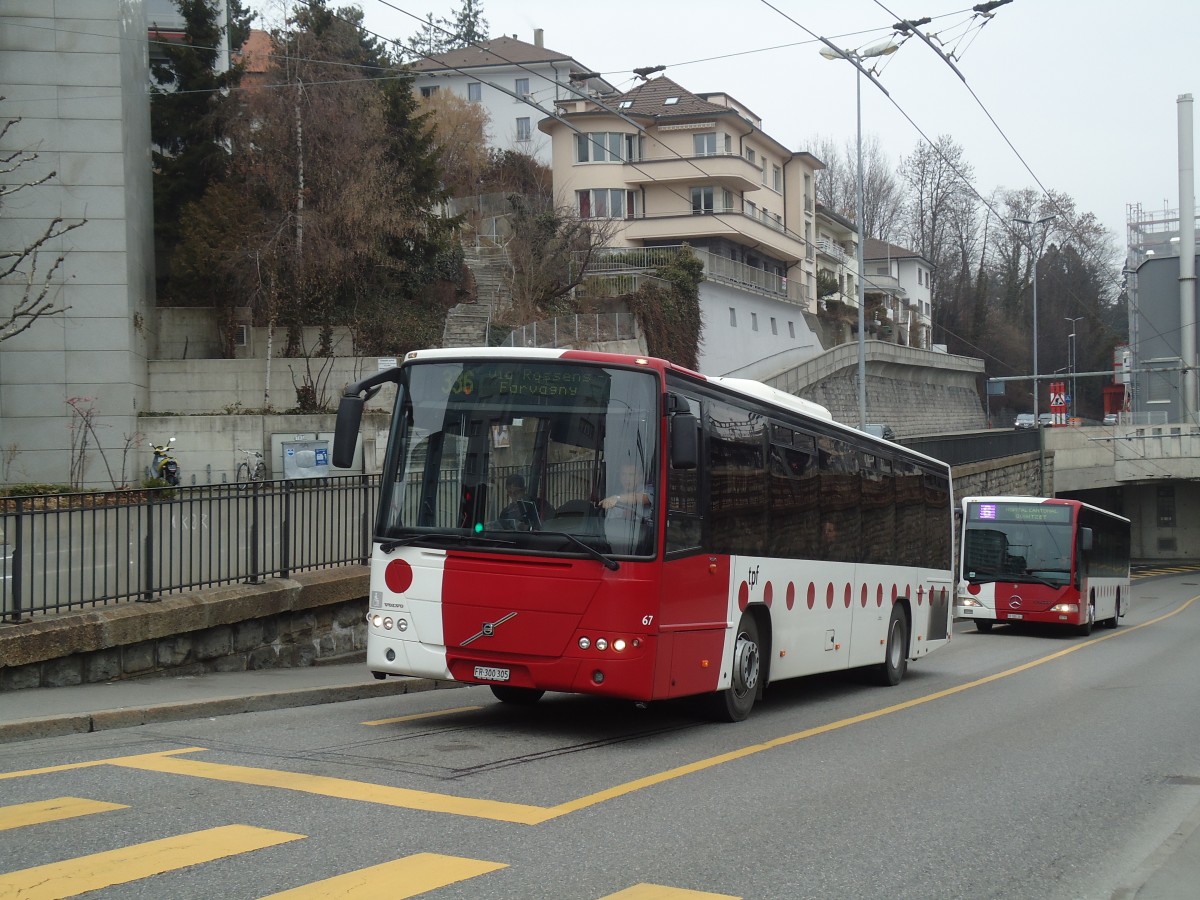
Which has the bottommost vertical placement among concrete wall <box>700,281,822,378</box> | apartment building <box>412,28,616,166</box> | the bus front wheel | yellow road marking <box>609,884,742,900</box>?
the bus front wheel

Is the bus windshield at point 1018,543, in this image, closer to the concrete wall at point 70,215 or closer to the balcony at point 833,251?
the concrete wall at point 70,215

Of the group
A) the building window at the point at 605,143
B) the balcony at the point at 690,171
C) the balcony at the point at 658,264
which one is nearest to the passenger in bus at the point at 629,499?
the balcony at the point at 658,264

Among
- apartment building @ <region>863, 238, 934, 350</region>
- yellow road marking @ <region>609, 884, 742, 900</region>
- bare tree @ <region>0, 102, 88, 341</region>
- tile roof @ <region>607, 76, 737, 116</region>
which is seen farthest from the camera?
apartment building @ <region>863, 238, 934, 350</region>

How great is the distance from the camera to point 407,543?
32.6 feet

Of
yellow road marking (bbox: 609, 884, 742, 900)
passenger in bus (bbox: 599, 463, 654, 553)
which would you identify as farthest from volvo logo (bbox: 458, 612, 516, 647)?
yellow road marking (bbox: 609, 884, 742, 900)

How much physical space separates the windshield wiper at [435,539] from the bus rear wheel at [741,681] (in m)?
2.54

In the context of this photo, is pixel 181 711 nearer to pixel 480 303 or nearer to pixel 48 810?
pixel 48 810

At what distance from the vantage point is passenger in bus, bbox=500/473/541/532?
956cm

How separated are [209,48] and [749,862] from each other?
39322 millimetres

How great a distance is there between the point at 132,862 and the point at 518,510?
441cm

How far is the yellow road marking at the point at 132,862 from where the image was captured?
528 centimetres

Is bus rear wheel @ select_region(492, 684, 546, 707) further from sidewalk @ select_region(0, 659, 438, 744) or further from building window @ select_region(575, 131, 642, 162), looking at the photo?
building window @ select_region(575, 131, 642, 162)

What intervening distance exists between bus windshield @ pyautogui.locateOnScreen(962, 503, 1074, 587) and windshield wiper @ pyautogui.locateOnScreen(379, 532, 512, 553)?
69.0ft

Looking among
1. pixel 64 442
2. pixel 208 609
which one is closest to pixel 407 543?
pixel 208 609
